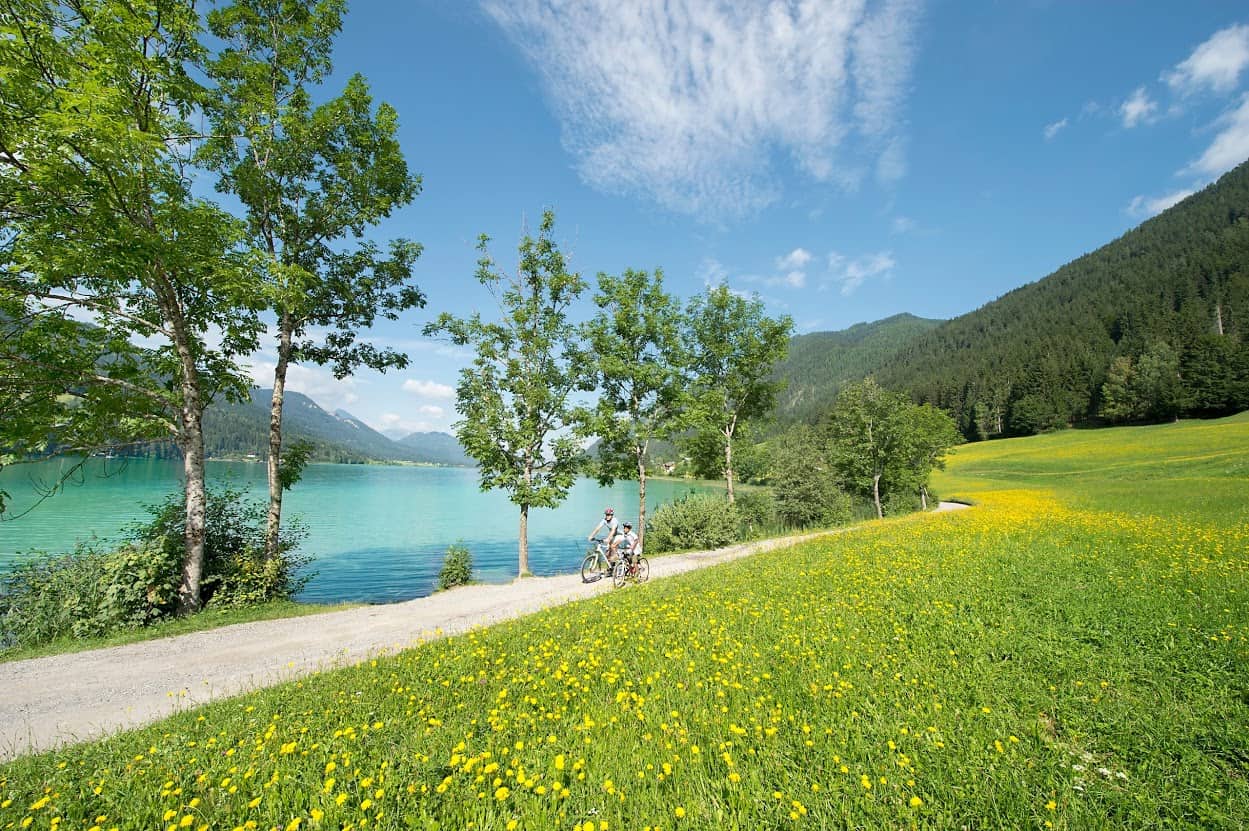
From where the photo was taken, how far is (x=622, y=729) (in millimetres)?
5148

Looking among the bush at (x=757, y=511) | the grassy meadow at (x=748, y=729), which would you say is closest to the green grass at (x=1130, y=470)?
the bush at (x=757, y=511)

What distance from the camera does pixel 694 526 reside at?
25734 mm

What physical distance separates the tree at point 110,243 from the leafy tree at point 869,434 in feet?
131

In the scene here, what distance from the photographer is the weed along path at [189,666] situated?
6.51 m

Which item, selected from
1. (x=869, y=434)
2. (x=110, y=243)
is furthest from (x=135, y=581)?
(x=869, y=434)

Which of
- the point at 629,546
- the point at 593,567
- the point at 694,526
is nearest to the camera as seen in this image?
the point at 629,546

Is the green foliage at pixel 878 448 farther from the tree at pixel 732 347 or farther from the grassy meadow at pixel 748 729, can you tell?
the grassy meadow at pixel 748 729

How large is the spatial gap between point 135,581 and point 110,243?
8011 millimetres

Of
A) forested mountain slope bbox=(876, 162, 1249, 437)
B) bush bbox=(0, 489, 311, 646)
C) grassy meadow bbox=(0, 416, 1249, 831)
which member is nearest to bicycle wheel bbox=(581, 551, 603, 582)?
grassy meadow bbox=(0, 416, 1249, 831)

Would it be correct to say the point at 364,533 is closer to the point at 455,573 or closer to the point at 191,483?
the point at 455,573

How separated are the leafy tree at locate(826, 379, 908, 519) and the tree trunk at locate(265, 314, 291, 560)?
38.6m

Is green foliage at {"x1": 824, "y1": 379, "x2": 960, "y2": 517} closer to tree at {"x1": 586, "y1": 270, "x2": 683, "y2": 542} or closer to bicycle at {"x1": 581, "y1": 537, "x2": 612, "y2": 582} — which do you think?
tree at {"x1": 586, "y1": 270, "x2": 683, "y2": 542}

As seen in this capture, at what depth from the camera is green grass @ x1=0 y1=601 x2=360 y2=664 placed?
9.64m

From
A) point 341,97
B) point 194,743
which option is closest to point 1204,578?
point 194,743
